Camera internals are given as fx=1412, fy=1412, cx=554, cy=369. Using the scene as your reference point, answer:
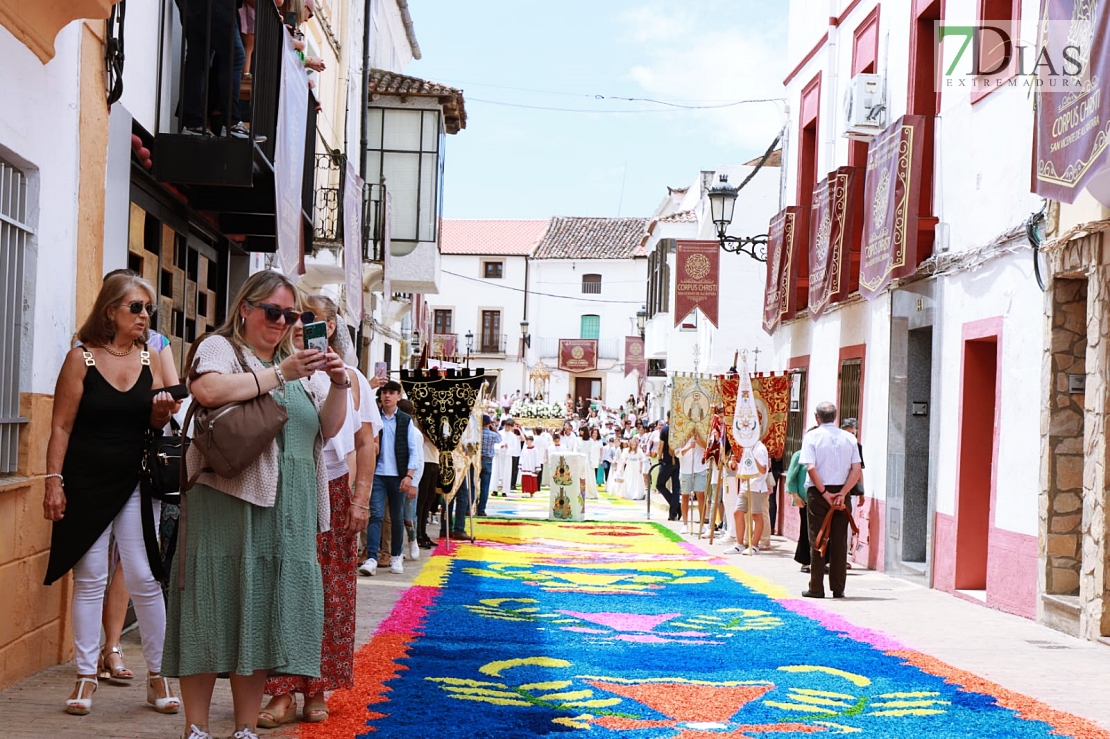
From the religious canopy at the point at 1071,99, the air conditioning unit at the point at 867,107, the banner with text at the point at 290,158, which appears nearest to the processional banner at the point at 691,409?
the air conditioning unit at the point at 867,107

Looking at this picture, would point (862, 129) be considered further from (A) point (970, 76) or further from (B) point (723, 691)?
(B) point (723, 691)

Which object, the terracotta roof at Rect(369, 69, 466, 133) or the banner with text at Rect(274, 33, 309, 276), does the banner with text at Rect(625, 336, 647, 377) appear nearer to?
the terracotta roof at Rect(369, 69, 466, 133)

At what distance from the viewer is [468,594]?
1159 cm

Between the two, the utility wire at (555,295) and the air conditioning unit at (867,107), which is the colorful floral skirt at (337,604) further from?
the utility wire at (555,295)

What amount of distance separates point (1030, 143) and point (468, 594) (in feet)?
20.5

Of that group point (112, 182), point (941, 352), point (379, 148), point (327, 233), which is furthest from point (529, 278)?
point (112, 182)

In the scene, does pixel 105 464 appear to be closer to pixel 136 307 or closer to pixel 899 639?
pixel 136 307

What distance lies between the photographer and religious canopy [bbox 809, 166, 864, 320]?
17.7m

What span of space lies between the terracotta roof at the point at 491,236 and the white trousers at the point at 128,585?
6953 cm

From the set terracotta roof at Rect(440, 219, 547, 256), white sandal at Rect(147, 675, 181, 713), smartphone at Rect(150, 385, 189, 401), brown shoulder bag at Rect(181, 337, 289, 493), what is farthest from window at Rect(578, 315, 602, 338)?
brown shoulder bag at Rect(181, 337, 289, 493)

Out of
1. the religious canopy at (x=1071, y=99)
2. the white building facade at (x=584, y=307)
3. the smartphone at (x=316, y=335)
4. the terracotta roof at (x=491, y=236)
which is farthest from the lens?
the terracotta roof at (x=491, y=236)

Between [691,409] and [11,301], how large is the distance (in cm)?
1530

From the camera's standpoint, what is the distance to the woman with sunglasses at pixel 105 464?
6582mm

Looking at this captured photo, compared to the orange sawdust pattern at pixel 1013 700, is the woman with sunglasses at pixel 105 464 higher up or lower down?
higher up
